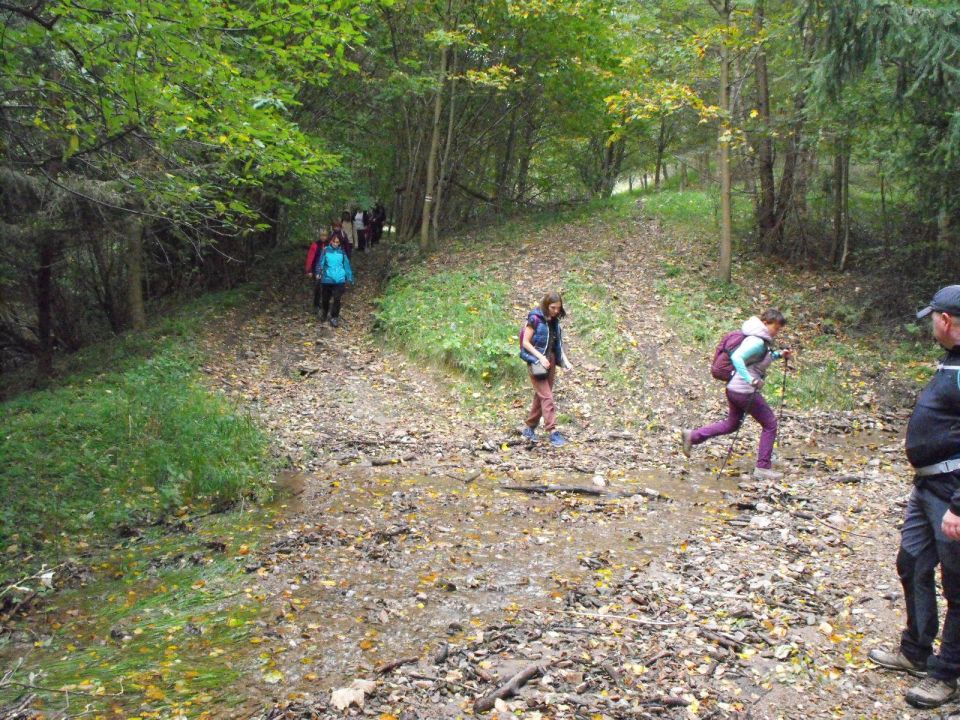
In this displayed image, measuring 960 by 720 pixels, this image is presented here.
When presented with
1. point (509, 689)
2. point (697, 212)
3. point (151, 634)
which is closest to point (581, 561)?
point (509, 689)

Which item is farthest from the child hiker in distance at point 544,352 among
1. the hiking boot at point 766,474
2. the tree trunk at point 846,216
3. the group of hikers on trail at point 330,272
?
the tree trunk at point 846,216

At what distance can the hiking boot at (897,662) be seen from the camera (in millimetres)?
3996

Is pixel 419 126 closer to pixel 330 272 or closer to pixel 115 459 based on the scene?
pixel 330 272

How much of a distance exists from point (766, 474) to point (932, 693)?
14.2 feet

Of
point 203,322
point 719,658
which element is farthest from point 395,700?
point 203,322

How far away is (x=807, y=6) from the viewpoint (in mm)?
9734

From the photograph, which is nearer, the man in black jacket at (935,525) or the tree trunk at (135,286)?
the man in black jacket at (935,525)

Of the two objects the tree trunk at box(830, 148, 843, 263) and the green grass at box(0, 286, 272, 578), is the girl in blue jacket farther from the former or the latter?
the tree trunk at box(830, 148, 843, 263)

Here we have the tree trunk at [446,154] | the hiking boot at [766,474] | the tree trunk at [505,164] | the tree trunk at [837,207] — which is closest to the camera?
the hiking boot at [766,474]

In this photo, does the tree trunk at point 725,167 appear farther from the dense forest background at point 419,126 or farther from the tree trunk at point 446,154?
the tree trunk at point 446,154

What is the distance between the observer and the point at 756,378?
7.72 metres

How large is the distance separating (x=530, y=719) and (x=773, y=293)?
12300 mm

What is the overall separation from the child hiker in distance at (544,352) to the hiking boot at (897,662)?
522 cm

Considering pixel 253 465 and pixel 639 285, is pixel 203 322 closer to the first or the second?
pixel 253 465
